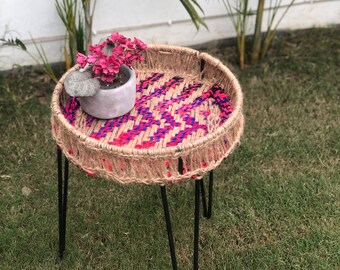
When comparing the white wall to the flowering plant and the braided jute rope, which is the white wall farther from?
the flowering plant

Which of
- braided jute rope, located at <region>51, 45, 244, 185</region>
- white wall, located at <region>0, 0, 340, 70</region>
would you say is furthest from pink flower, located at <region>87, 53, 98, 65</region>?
white wall, located at <region>0, 0, 340, 70</region>

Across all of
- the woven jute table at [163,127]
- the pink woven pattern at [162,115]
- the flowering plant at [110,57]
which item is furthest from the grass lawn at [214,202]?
the flowering plant at [110,57]

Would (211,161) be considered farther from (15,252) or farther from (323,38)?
(323,38)

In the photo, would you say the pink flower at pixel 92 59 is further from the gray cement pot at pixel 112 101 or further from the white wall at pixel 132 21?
the white wall at pixel 132 21

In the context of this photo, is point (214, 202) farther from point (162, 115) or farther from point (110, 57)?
point (110, 57)

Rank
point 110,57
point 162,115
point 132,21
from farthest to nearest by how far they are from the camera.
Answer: point 132,21
point 162,115
point 110,57

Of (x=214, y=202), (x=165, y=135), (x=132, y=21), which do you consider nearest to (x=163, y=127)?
(x=165, y=135)

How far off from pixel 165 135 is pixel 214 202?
29.1 inches

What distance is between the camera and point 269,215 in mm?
2170

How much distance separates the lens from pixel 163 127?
1.62 metres

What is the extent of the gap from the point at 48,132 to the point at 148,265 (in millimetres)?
940

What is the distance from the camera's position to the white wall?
8.99ft

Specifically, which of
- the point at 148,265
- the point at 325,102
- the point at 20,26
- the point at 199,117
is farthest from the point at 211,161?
the point at 20,26

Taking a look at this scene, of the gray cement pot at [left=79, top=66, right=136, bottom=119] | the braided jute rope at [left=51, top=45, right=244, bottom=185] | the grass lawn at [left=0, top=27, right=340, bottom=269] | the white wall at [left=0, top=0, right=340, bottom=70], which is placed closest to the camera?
the braided jute rope at [left=51, top=45, right=244, bottom=185]
